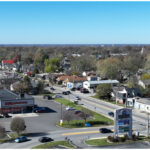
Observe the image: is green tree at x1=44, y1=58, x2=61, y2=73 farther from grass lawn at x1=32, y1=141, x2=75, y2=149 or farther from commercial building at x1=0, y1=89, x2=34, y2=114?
grass lawn at x1=32, y1=141, x2=75, y2=149

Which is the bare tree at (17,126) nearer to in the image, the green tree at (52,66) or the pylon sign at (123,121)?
the pylon sign at (123,121)

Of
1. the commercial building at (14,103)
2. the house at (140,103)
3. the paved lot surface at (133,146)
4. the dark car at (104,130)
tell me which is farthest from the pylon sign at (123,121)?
the commercial building at (14,103)

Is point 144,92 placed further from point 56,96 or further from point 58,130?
point 58,130

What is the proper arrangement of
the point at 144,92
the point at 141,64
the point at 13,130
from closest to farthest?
the point at 13,130, the point at 144,92, the point at 141,64

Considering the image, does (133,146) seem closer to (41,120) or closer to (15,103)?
(41,120)

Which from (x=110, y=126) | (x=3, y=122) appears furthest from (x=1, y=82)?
(x=110, y=126)

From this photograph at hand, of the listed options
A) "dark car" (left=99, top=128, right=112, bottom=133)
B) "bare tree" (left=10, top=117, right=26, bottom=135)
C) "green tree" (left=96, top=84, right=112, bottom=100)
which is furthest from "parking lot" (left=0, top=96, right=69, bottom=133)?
"green tree" (left=96, top=84, right=112, bottom=100)

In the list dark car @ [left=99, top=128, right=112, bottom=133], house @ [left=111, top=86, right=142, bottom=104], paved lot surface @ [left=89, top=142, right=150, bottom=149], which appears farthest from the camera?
house @ [left=111, top=86, right=142, bottom=104]
